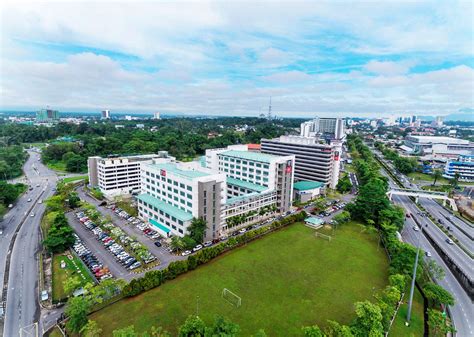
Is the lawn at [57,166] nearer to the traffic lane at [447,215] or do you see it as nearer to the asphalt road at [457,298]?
the asphalt road at [457,298]

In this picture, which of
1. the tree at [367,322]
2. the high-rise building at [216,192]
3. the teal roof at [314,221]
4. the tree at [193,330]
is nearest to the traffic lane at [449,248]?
the teal roof at [314,221]

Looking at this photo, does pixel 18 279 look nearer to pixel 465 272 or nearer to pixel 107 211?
pixel 107 211

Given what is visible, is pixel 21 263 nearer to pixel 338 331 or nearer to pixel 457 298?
pixel 338 331

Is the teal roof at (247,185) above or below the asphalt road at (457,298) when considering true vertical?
above

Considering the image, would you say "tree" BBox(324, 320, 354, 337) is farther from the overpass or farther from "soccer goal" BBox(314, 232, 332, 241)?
the overpass

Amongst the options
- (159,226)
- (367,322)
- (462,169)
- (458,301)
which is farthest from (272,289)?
(462,169)
